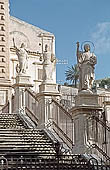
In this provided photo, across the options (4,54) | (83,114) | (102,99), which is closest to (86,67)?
(83,114)

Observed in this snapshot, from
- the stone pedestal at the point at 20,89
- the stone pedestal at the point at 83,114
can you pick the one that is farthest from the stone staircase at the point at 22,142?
the stone pedestal at the point at 20,89

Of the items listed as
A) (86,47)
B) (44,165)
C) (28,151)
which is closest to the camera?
(44,165)

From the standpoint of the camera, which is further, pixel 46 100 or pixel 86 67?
pixel 46 100

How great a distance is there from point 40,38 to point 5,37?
1258 cm

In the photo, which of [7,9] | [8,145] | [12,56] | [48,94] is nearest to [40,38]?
[12,56]

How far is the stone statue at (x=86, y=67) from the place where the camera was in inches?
755

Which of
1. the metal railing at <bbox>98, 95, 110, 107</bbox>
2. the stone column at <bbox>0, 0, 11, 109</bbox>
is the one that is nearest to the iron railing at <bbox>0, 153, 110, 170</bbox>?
the stone column at <bbox>0, 0, 11, 109</bbox>

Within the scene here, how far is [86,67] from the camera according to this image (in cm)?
1931

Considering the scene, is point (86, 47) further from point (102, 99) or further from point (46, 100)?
point (102, 99)

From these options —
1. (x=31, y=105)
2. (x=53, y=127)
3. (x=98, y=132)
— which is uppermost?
(x=31, y=105)

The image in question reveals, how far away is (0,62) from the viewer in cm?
3462

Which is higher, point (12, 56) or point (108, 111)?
point (12, 56)

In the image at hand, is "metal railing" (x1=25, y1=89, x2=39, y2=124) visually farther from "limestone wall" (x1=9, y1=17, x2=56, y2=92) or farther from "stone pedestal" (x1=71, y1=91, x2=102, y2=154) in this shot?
"limestone wall" (x1=9, y1=17, x2=56, y2=92)

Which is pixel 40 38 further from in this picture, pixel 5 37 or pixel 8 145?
pixel 8 145
